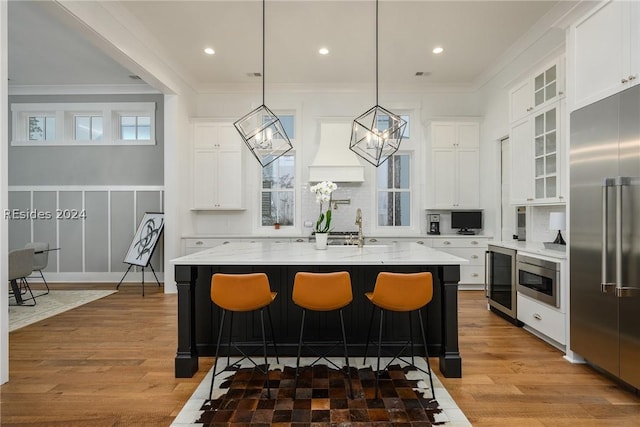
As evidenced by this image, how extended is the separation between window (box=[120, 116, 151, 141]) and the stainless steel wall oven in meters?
6.02

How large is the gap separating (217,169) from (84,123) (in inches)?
108

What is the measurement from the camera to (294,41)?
4520 mm

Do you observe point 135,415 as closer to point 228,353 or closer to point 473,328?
point 228,353

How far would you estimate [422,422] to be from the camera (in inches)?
82.7

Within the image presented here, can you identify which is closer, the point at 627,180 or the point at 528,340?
the point at 627,180

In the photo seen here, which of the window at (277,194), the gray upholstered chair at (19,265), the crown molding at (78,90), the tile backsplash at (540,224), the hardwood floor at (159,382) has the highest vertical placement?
the crown molding at (78,90)

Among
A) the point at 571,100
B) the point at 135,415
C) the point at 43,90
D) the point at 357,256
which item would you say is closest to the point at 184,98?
the point at 43,90

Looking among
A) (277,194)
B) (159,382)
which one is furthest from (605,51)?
(277,194)

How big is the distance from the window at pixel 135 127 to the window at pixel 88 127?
409 mm

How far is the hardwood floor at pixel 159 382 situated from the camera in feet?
7.17

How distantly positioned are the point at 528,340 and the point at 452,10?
3.60 meters

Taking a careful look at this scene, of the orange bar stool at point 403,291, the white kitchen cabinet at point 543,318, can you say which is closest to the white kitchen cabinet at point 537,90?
the white kitchen cabinet at point 543,318

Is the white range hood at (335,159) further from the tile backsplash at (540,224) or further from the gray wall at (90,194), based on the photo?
the gray wall at (90,194)

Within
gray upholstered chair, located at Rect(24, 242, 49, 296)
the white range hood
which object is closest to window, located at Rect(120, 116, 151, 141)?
gray upholstered chair, located at Rect(24, 242, 49, 296)
